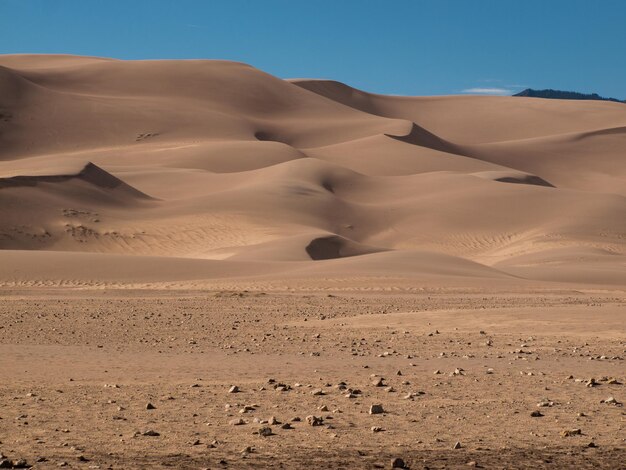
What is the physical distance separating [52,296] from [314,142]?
83.5 m

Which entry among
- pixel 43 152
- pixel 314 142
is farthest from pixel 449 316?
pixel 314 142

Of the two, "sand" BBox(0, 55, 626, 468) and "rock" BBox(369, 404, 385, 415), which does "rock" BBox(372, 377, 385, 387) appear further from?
"rock" BBox(369, 404, 385, 415)

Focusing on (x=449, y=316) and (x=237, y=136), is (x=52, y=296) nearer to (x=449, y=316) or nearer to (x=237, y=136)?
(x=449, y=316)

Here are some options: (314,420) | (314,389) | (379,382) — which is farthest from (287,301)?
(314,420)

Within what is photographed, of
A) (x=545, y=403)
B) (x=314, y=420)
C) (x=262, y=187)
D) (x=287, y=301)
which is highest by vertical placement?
(x=262, y=187)

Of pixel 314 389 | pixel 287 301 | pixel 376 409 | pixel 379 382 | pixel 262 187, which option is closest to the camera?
pixel 376 409

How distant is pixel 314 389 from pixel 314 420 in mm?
1914

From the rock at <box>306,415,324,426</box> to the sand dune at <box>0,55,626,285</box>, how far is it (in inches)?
979

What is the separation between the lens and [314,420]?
845 cm

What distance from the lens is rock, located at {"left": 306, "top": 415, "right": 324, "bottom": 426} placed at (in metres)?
8.41

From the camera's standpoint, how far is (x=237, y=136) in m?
102

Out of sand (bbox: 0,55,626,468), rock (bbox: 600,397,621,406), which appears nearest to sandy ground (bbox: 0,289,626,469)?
sand (bbox: 0,55,626,468)

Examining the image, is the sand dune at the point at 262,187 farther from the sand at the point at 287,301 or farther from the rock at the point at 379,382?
the rock at the point at 379,382

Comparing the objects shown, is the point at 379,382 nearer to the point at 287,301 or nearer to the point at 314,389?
the point at 314,389
